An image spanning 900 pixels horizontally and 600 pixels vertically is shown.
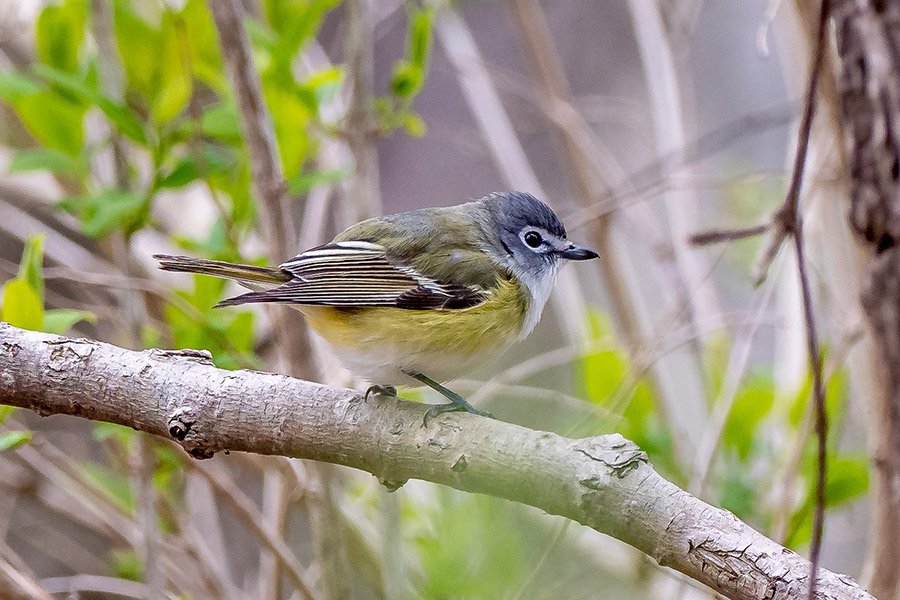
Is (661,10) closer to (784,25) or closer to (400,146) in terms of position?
(784,25)

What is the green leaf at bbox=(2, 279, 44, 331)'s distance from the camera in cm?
163

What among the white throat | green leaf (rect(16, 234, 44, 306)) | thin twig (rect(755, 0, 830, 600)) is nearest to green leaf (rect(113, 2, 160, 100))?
green leaf (rect(16, 234, 44, 306))

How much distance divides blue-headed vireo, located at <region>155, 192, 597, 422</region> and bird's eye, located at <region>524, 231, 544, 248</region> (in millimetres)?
165

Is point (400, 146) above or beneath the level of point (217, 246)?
above

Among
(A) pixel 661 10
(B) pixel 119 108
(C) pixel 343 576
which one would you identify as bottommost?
(C) pixel 343 576

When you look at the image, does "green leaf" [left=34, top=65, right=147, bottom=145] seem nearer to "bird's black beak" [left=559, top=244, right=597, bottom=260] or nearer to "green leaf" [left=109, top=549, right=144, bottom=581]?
"bird's black beak" [left=559, top=244, right=597, bottom=260]

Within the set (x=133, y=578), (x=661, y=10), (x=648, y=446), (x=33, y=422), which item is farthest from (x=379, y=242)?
(x=33, y=422)

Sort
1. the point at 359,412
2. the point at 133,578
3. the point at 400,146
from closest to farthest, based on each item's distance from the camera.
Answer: the point at 359,412 → the point at 133,578 → the point at 400,146

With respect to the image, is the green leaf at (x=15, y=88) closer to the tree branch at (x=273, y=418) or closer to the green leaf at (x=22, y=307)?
the green leaf at (x=22, y=307)

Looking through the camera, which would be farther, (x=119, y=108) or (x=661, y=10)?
(x=661, y=10)

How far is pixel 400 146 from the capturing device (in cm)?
577

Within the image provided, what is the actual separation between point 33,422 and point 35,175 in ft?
4.36

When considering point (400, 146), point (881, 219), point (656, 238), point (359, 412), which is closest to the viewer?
point (359, 412)

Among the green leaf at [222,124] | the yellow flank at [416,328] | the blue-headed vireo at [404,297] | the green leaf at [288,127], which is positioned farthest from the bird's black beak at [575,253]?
the green leaf at [222,124]
